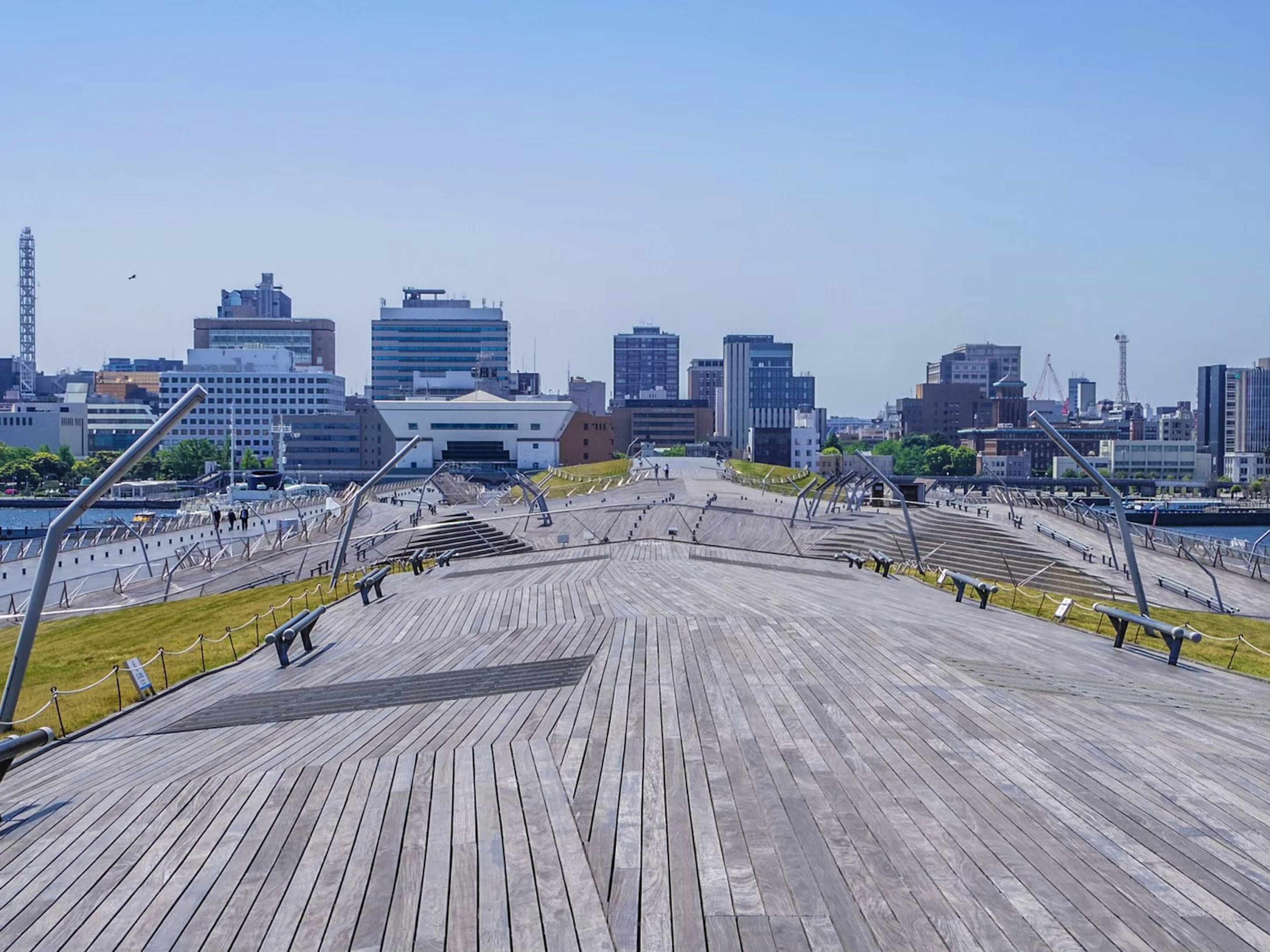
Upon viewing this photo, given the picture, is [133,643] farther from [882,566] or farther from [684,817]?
[684,817]

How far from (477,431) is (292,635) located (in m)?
136

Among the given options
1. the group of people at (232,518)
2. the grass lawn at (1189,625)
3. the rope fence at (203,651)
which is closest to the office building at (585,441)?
the group of people at (232,518)

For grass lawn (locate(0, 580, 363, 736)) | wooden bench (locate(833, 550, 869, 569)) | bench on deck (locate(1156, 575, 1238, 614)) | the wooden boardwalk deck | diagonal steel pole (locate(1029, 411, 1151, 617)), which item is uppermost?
diagonal steel pole (locate(1029, 411, 1151, 617))

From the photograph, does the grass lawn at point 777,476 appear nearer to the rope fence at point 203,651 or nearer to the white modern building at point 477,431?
the white modern building at point 477,431

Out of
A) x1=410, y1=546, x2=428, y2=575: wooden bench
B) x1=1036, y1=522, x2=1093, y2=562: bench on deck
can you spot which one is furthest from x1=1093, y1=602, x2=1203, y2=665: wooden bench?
x1=1036, y1=522, x2=1093, y2=562: bench on deck

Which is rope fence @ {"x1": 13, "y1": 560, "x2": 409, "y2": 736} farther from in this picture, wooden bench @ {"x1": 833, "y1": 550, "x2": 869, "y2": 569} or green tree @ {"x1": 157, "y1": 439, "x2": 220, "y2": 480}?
Result: green tree @ {"x1": 157, "y1": 439, "x2": 220, "y2": 480}

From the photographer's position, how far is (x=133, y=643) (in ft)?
101

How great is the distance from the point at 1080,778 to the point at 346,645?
49.0 ft

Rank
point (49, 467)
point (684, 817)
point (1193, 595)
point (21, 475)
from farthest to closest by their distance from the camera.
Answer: point (49, 467), point (21, 475), point (1193, 595), point (684, 817)

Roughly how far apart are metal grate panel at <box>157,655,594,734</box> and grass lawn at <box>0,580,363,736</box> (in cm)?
248

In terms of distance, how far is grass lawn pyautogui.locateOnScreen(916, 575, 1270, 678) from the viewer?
27344 mm

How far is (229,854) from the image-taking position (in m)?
9.07

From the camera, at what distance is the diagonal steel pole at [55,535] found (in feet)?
41.8

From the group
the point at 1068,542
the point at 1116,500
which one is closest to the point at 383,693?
the point at 1116,500
